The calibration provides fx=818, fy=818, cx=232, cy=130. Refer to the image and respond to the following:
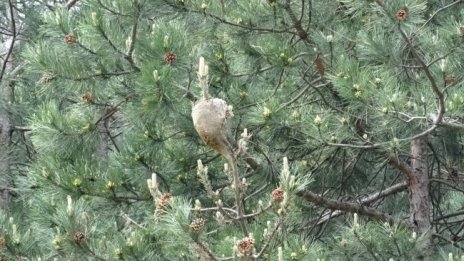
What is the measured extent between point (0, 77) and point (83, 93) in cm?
173

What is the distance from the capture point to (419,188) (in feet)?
15.1

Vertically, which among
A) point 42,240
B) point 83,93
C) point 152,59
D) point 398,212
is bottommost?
point 398,212

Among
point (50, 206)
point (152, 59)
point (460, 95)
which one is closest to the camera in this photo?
point (460, 95)

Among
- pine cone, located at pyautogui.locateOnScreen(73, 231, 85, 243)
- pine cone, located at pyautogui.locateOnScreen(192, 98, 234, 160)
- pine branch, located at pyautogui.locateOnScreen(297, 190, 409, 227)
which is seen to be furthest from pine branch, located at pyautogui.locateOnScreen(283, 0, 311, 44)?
pine cone, located at pyautogui.locateOnScreen(192, 98, 234, 160)

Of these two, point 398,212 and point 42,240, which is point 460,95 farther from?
point 398,212

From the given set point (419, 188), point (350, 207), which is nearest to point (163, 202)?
point (350, 207)

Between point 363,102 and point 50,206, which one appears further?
point 50,206

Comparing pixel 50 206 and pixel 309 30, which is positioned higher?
pixel 309 30

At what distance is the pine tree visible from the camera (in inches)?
139

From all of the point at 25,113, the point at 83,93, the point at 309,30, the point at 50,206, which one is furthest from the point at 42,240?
the point at 25,113

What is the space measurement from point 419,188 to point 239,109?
3.96 feet

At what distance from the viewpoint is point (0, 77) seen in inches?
218

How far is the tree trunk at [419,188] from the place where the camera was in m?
4.53

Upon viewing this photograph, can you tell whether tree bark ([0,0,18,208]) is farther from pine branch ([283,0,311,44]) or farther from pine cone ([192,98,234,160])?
→ pine cone ([192,98,234,160])
